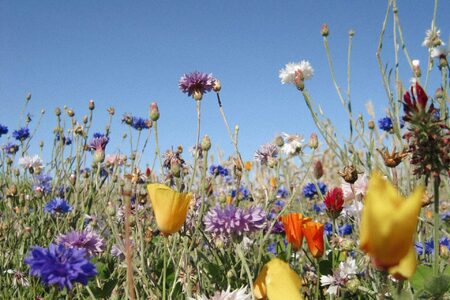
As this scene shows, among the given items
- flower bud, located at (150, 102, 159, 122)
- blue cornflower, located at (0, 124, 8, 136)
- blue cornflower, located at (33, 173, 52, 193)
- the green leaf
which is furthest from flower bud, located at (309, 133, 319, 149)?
blue cornflower, located at (0, 124, 8, 136)

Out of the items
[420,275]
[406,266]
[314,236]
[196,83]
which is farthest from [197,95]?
[406,266]

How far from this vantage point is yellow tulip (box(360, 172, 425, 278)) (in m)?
0.58

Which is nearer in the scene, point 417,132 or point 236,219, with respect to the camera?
point 417,132

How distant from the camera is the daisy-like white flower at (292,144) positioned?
2652 millimetres

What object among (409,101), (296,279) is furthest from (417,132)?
(296,279)

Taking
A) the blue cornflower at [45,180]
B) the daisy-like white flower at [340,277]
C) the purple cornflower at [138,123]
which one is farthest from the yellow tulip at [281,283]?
the blue cornflower at [45,180]

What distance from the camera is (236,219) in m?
1.46

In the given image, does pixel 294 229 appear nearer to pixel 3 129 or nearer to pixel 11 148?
pixel 11 148

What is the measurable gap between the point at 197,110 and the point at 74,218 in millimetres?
1031

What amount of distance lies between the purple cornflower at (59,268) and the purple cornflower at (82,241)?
1.73 ft

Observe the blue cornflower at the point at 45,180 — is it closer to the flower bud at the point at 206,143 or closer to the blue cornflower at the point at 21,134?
the blue cornflower at the point at 21,134

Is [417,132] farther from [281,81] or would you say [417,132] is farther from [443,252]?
[281,81]

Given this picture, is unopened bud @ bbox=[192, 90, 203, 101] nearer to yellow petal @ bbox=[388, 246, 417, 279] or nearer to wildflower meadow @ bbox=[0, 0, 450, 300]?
wildflower meadow @ bbox=[0, 0, 450, 300]

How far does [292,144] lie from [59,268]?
5.90ft
